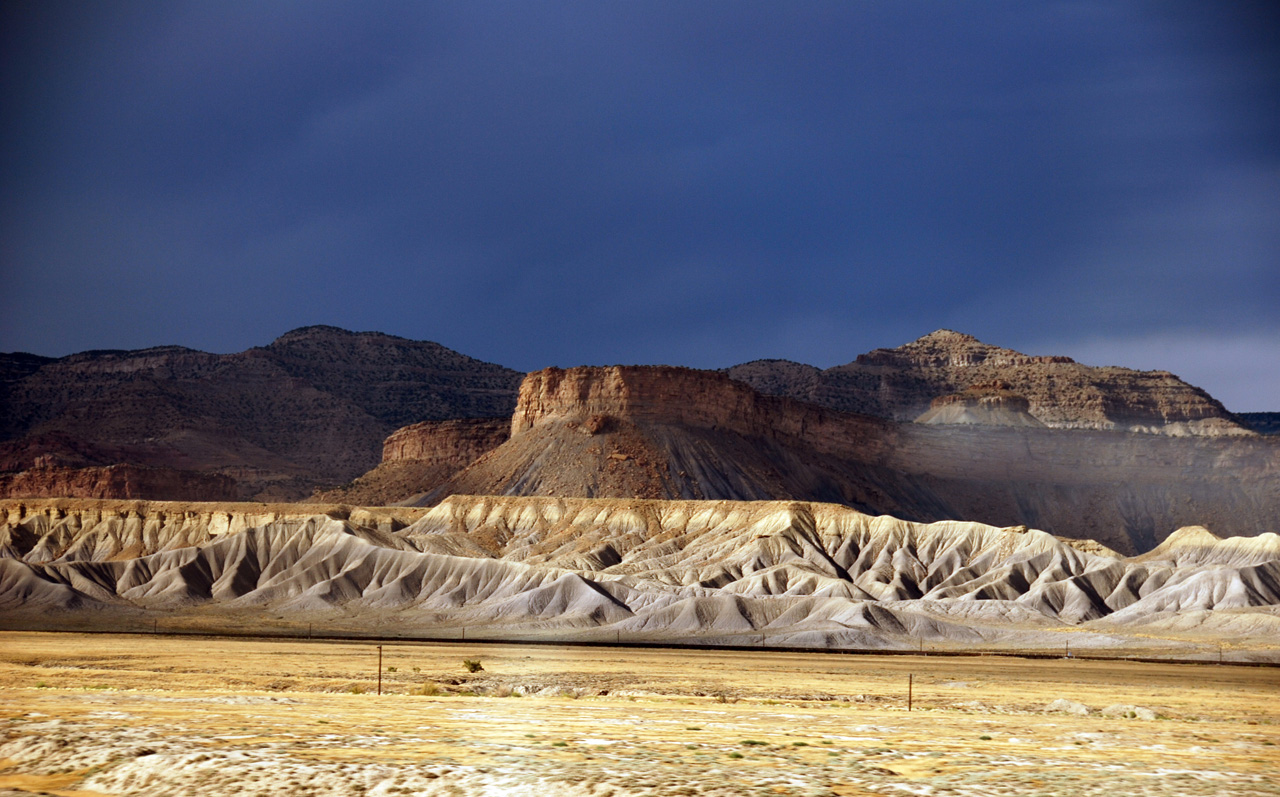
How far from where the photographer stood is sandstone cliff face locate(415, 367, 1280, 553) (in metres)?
152

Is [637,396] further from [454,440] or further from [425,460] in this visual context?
[425,460]

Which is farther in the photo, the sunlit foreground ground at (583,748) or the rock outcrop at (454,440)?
the rock outcrop at (454,440)

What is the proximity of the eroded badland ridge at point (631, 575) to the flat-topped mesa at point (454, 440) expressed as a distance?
134 feet

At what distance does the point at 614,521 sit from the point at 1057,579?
4451 cm

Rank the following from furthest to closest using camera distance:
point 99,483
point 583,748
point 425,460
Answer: point 425,460 → point 99,483 → point 583,748

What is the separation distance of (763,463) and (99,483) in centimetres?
9490

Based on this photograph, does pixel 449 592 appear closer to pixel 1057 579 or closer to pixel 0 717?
pixel 1057 579

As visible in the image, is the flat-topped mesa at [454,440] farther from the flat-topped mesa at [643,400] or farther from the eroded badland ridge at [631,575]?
the eroded badland ridge at [631,575]

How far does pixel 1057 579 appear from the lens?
11800 cm

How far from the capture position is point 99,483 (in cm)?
18338

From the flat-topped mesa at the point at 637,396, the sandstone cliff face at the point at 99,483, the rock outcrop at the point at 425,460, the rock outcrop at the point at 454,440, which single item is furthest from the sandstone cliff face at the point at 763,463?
the sandstone cliff face at the point at 99,483

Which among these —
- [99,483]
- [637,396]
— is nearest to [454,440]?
[637,396]

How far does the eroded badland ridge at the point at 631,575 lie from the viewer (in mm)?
98812

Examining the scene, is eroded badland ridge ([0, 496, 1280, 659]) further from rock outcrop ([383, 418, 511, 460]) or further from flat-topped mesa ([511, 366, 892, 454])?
rock outcrop ([383, 418, 511, 460])
